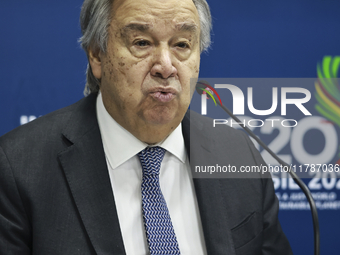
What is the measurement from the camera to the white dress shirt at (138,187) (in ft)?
4.31

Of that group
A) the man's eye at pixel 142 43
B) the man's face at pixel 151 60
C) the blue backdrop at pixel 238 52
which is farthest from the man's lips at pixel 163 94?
the blue backdrop at pixel 238 52

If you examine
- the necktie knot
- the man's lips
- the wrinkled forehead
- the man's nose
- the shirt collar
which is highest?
the wrinkled forehead

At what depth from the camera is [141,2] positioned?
4.19 feet

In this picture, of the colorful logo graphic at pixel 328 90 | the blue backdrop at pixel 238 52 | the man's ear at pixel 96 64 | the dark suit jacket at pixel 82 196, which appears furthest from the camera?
the colorful logo graphic at pixel 328 90

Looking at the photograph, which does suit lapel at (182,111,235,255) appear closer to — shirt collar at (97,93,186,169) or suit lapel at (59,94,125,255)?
shirt collar at (97,93,186,169)

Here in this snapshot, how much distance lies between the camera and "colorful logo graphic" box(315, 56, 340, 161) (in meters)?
2.20

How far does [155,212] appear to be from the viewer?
1316 mm

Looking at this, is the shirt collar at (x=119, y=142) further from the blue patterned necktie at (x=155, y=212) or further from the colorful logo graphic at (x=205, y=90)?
the colorful logo graphic at (x=205, y=90)

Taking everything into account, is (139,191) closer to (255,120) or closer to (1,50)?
(255,120)

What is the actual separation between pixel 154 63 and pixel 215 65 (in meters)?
1.01

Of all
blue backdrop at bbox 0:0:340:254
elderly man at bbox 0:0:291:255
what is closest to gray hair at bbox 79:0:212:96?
elderly man at bbox 0:0:291:255

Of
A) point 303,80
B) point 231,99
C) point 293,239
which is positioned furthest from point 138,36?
point 293,239

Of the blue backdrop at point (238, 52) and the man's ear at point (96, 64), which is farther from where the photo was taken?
the blue backdrop at point (238, 52)

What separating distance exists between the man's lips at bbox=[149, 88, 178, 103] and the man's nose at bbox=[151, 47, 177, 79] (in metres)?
0.05
